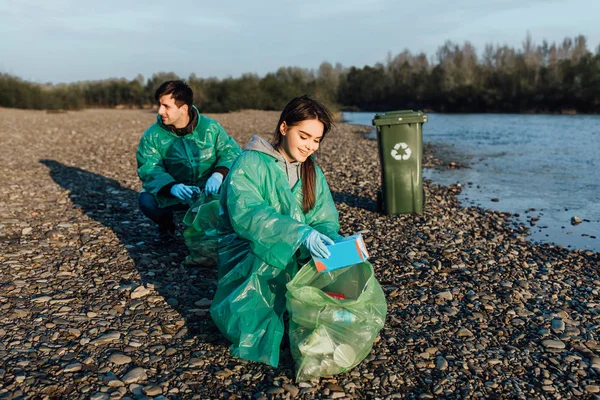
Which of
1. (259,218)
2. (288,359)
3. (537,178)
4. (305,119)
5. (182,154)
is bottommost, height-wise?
(537,178)

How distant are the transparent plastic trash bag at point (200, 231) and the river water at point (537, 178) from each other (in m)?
3.82

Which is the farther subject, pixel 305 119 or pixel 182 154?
pixel 182 154

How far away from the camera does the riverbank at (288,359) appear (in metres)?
3.02

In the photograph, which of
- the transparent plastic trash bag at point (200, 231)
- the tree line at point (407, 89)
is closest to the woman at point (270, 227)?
the transparent plastic trash bag at point (200, 231)

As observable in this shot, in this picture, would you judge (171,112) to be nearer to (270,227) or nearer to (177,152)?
(177,152)

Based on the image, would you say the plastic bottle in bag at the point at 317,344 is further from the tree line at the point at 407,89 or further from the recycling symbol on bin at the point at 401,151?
the tree line at the point at 407,89

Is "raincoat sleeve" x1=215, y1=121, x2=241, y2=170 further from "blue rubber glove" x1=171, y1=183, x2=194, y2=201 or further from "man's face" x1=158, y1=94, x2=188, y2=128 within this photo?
"blue rubber glove" x1=171, y1=183, x2=194, y2=201

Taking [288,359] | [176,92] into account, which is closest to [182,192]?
[176,92]

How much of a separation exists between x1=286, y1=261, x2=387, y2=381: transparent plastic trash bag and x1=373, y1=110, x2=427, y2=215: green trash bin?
3863 mm

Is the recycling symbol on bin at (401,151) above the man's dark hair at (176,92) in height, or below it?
below

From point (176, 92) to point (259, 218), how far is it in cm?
231

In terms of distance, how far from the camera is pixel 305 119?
10.5 ft

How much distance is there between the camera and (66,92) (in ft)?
97.1

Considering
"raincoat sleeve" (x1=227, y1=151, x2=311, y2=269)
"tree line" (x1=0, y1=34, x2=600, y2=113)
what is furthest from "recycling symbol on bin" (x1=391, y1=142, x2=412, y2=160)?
"tree line" (x1=0, y1=34, x2=600, y2=113)
